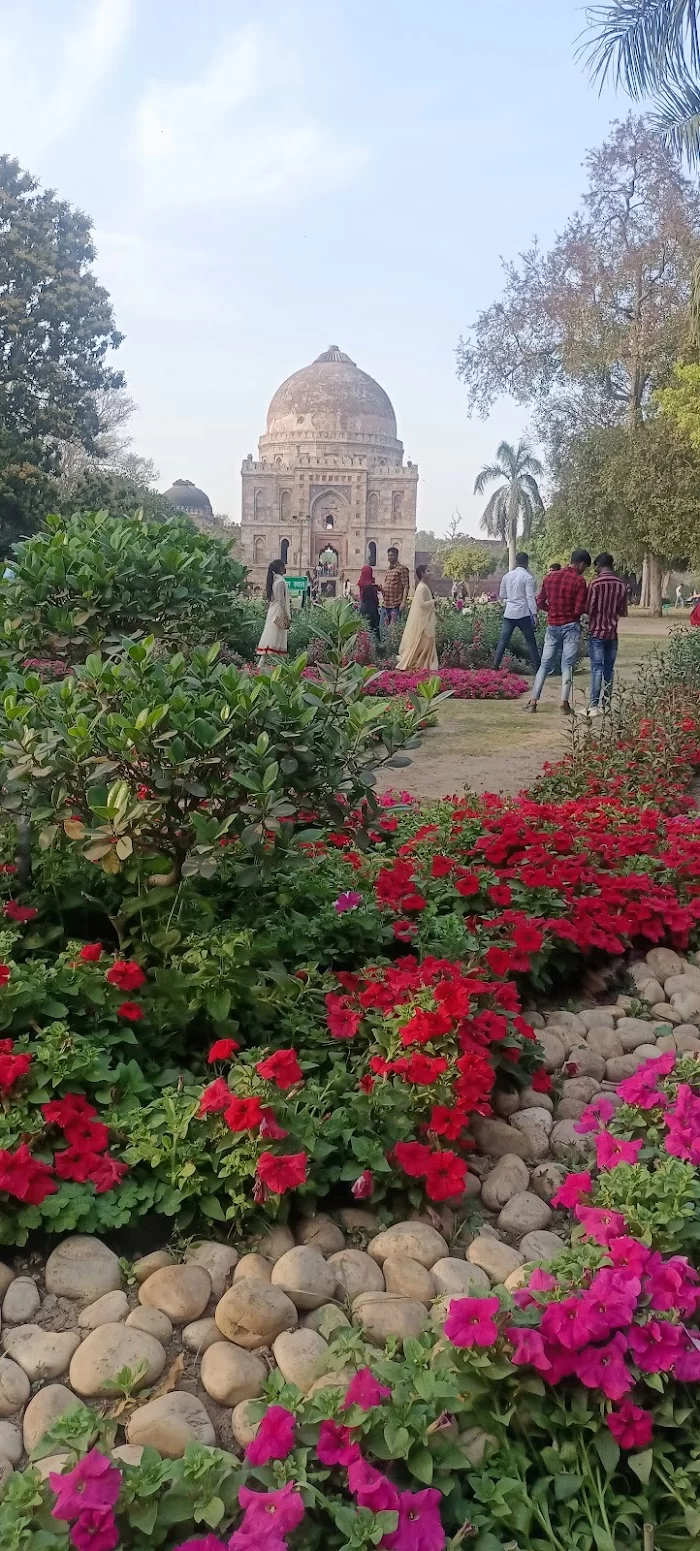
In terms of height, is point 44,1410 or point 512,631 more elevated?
point 512,631

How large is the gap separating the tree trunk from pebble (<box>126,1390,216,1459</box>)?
24050 mm

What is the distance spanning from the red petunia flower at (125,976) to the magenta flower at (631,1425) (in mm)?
1311

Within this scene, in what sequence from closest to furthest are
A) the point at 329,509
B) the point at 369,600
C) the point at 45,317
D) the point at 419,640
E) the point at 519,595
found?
the point at 519,595 → the point at 419,640 → the point at 369,600 → the point at 45,317 → the point at 329,509

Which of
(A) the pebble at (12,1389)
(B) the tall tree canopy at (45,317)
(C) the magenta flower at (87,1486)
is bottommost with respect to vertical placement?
(A) the pebble at (12,1389)

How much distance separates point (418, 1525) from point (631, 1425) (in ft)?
1.22

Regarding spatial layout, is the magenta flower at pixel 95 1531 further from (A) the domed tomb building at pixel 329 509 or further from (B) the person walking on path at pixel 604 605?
(A) the domed tomb building at pixel 329 509

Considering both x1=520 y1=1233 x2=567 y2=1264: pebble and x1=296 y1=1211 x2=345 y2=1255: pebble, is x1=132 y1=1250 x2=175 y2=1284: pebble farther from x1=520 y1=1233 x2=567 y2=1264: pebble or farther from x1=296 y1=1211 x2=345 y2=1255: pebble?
x1=520 y1=1233 x2=567 y2=1264: pebble

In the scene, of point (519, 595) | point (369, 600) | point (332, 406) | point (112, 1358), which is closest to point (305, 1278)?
point (112, 1358)

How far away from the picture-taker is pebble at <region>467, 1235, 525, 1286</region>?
2.02 m

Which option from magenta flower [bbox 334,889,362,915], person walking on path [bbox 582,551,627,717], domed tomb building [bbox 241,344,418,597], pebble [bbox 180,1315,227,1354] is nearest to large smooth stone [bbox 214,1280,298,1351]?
pebble [bbox 180,1315,227,1354]

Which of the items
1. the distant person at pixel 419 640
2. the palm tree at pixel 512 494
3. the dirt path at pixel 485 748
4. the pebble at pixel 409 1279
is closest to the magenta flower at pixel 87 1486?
the pebble at pixel 409 1279

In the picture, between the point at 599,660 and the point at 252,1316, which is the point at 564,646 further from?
the point at 252,1316

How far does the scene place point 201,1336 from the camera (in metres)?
1.86

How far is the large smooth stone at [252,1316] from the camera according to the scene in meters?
1.84
